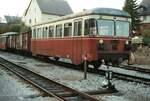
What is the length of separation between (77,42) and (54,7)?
216 ft

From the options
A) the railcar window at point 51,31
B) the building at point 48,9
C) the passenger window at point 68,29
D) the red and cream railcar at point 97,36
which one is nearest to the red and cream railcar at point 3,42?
the railcar window at point 51,31

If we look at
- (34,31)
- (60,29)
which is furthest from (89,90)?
(34,31)

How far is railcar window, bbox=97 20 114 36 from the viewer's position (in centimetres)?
1721

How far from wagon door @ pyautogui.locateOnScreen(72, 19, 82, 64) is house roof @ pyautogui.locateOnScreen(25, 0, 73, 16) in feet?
208

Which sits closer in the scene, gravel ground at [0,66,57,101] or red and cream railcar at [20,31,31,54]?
gravel ground at [0,66,57,101]

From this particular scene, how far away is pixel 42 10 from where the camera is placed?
82.2 meters

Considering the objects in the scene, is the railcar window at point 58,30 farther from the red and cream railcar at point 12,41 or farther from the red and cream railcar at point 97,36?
the red and cream railcar at point 12,41

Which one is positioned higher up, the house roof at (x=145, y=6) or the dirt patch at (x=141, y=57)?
the house roof at (x=145, y=6)

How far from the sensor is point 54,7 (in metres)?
83.2

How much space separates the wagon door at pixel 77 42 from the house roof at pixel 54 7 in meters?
63.5

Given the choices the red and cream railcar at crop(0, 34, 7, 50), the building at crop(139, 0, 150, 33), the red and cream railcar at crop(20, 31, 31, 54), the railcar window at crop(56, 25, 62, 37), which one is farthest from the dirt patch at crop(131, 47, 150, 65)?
the building at crop(139, 0, 150, 33)

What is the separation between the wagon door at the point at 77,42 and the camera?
59.1ft

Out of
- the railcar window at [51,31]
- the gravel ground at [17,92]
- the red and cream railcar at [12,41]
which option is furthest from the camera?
the red and cream railcar at [12,41]

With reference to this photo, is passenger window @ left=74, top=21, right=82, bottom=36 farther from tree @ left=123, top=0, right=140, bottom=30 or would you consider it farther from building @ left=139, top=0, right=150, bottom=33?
building @ left=139, top=0, right=150, bottom=33
